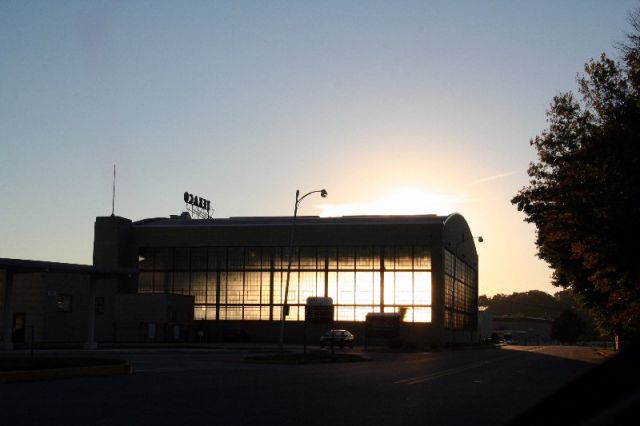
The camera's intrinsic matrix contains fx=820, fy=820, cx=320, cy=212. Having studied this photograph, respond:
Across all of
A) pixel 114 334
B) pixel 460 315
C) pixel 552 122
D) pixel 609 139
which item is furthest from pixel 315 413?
pixel 460 315

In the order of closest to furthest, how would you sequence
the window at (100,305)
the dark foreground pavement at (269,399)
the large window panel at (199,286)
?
the dark foreground pavement at (269,399), the window at (100,305), the large window panel at (199,286)

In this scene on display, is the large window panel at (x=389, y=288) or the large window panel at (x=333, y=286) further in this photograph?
the large window panel at (x=333, y=286)

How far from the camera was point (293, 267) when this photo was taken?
3637 inches

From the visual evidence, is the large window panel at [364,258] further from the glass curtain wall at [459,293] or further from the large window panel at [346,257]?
the glass curtain wall at [459,293]

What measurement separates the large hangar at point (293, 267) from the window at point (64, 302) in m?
20.5

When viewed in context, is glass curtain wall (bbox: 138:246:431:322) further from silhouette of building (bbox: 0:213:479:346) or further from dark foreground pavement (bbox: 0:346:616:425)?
dark foreground pavement (bbox: 0:346:616:425)

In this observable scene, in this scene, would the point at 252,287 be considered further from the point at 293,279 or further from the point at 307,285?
the point at 307,285

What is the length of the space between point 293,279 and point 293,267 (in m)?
1.36

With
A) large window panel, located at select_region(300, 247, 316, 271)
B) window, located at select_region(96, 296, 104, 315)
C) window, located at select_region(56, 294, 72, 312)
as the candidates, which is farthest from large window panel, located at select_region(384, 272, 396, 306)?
window, located at select_region(56, 294, 72, 312)

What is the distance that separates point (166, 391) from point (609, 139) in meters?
17.0

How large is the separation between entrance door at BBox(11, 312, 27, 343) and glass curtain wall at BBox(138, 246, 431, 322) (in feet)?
85.6

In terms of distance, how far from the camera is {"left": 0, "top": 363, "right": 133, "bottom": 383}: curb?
79.0 ft

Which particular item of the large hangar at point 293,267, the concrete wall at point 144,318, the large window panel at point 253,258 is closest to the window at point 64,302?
the concrete wall at point 144,318

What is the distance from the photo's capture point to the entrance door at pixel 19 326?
222ft
